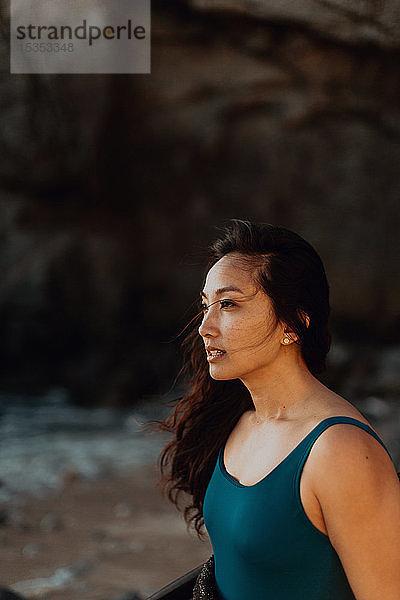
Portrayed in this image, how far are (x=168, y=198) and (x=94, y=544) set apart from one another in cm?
406

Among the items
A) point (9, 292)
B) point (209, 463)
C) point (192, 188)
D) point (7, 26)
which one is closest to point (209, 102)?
point (192, 188)

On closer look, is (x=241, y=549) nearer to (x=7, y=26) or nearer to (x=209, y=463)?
(x=209, y=463)

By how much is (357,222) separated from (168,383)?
2.29 m

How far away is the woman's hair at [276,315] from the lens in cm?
116

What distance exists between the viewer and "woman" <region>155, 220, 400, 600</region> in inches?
37.8

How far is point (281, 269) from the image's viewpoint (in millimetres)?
1152

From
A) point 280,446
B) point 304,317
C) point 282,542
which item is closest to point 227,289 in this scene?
point 304,317

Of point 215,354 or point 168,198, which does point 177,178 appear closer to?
point 168,198

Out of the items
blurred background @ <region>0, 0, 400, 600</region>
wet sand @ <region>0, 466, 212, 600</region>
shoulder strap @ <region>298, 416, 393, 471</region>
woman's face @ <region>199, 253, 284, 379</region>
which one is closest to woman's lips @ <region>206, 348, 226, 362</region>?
woman's face @ <region>199, 253, 284, 379</region>

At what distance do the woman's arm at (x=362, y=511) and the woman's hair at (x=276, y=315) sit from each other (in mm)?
246

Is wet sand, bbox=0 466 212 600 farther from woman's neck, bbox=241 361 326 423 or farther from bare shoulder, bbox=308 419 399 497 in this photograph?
bare shoulder, bbox=308 419 399 497

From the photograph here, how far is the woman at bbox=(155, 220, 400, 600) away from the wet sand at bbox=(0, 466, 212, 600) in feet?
4.69

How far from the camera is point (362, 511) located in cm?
95

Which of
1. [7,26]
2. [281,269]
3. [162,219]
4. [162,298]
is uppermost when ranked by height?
[7,26]
